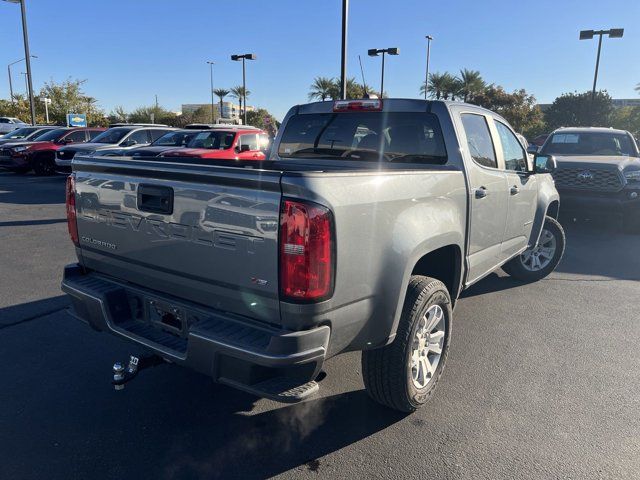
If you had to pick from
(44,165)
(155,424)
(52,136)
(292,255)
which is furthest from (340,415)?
(52,136)

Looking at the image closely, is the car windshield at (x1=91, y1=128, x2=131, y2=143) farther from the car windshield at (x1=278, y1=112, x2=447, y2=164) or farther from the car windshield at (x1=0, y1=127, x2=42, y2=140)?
the car windshield at (x1=278, y1=112, x2=447, y2=164)

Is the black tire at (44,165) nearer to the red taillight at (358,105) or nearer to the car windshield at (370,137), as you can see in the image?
the car windshield at (370,137)

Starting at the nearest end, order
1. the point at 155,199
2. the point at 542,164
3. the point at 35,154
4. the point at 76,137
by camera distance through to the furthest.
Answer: the point at 155,199
the point at 542,164
the point at 35,154
the point at 76,137

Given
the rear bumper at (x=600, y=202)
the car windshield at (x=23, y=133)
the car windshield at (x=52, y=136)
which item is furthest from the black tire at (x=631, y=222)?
the car windshield at (x=23, y=133)

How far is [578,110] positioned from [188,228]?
1685 inches

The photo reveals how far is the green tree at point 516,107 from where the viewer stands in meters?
41.6

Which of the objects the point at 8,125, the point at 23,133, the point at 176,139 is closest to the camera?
the point at 176,139

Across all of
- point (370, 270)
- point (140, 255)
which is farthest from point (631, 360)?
point (140, 255)

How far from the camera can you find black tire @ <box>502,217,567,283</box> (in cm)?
587

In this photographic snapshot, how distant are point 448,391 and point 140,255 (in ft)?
7.20

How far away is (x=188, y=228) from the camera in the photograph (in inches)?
99.7

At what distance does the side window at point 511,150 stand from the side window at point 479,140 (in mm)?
296

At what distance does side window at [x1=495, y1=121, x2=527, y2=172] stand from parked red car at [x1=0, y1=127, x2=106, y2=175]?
51.9 ft

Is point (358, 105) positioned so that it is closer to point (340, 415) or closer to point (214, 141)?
point (340, 415)
